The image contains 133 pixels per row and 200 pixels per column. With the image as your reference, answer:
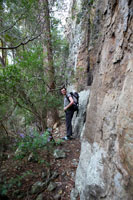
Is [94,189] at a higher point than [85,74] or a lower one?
lower

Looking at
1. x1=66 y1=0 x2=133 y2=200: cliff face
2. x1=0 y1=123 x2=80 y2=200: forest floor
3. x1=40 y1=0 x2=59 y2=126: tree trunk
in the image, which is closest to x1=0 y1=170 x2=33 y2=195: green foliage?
x1=0 y1=123 x2=80 y2=200: forest floor

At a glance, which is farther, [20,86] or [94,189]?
[20,86]

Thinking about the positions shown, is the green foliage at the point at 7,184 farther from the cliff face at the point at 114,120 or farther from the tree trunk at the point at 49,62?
the tree trunk at the point at 49,62

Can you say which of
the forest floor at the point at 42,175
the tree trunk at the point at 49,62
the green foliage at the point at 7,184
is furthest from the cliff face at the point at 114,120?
the tree trunk at the point at 49,62

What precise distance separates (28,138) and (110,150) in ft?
→ 6.83

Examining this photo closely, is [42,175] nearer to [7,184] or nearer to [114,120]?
[7,184]

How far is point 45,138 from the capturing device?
2.65 meters

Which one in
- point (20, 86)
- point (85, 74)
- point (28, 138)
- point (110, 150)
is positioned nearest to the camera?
point (110, 150)

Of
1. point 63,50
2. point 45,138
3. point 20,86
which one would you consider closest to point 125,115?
point 45,138

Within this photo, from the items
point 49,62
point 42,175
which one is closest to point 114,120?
point 42,175

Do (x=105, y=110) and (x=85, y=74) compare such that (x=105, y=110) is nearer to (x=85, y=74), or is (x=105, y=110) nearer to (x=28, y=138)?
(x=28, y=138)

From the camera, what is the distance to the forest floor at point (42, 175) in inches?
88.4

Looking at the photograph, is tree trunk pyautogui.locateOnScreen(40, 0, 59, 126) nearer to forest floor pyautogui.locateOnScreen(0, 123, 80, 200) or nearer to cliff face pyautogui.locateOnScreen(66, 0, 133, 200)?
forest floor pyautogui.locateOnScreen(0, 123, 80, 200)

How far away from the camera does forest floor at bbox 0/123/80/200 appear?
88.4 inches
